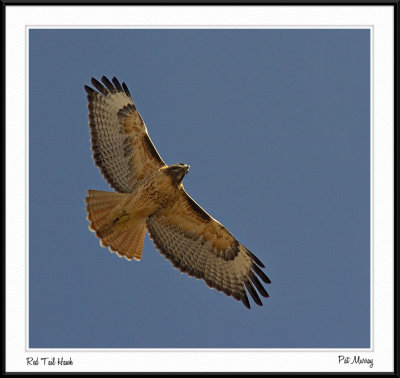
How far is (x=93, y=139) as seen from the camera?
970 centimetres

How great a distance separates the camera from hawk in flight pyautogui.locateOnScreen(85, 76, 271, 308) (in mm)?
9289

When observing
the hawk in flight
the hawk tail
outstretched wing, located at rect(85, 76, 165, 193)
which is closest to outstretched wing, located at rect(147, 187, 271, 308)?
the hawk in flight

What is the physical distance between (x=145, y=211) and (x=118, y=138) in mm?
1210

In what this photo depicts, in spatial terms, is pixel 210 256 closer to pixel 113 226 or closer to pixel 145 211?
pixel 145 211

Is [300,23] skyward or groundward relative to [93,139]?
skyward

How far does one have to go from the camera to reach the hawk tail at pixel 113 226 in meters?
9.26

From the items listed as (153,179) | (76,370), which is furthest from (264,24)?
(76,370)

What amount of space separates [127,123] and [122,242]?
70.9 inches

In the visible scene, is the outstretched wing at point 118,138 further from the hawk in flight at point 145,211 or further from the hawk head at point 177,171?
the hawk head at point 177,171

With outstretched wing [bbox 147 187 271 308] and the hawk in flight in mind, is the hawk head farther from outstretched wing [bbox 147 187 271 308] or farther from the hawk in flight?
outstretched wing [bbox 147 187 271 308]

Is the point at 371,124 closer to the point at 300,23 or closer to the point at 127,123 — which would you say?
the point at 300,23

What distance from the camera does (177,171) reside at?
29.6 feet

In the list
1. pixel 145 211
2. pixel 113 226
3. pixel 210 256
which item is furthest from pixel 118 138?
pixel 210 256

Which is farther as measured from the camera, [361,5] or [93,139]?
[93,139]
